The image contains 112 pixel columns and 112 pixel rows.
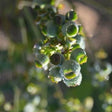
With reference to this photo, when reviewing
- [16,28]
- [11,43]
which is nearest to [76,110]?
[11,43]

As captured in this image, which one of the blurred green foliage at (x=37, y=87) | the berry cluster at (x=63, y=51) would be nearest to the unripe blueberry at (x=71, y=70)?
the berry cluster at (x=63, y=51)

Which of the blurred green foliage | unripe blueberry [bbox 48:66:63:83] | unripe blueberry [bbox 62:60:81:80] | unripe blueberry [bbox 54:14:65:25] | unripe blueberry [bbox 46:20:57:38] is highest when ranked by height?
unripe blueberry [bbox 54:14:65:25]

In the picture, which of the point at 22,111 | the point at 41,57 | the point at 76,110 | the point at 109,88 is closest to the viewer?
the point at 41,57

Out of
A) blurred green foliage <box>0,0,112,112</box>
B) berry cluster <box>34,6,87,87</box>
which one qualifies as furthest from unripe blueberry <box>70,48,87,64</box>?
blurred green foliage <box>0,0,112,112</box>

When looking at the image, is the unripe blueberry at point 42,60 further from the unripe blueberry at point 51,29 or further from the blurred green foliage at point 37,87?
the blurred green foliage at point 37,87

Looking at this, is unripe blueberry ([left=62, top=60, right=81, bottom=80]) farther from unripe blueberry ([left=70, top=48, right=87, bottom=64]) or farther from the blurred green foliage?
the blurred green foliage

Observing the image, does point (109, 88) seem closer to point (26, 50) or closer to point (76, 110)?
point (76, 110)

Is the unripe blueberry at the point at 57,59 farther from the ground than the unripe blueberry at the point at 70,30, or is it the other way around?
the unripe blueberry at the point at 70,30

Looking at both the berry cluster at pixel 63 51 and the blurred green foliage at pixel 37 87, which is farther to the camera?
the blurred green foliage at pixel 37 87
